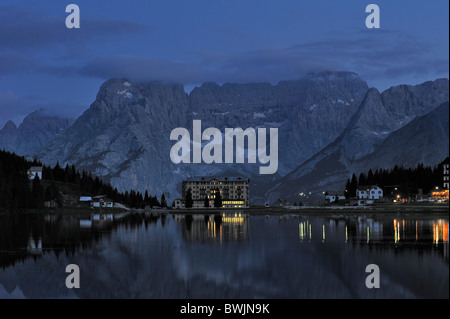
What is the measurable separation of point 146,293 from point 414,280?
21571 millimetres

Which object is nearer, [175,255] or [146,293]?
[146,293]

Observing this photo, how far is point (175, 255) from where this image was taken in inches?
2571

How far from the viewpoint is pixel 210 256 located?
Result: 64.9 metres

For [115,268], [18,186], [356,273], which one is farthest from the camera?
[18,186]
